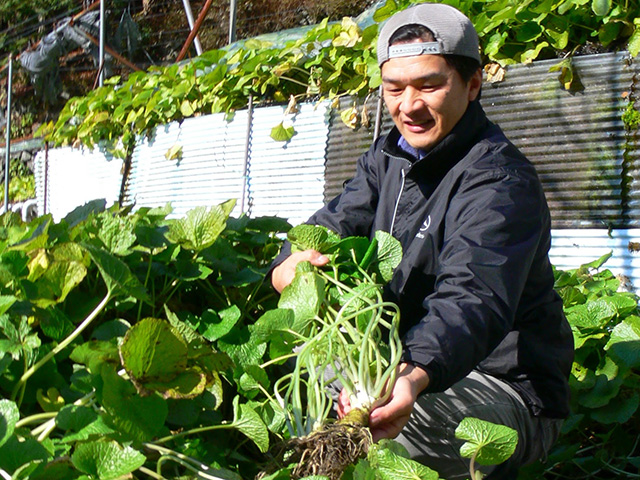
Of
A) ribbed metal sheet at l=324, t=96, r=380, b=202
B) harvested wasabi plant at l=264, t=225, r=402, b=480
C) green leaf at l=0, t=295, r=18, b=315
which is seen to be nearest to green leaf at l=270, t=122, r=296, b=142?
ribbed metal sheet at l=324, t=96, r=380, b=202

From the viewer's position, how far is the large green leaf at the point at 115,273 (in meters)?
1.25

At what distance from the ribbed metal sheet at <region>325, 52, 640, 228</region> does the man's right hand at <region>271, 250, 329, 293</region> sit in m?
1.84

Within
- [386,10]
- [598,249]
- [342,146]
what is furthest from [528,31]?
[342,146]

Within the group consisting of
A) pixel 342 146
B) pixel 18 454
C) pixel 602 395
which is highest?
pixel 18 454

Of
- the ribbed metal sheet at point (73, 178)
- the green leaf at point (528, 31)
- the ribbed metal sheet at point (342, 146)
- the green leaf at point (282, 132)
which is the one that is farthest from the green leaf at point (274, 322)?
the ribbed metal sheet at point (73, 178)

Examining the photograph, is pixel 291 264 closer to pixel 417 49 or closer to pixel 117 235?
pixel 117 235

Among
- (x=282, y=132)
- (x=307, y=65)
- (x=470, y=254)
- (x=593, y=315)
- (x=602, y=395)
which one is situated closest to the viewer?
(x=470, y=254)

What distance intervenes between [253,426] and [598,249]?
226 centimetres

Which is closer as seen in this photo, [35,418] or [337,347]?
[35,418]

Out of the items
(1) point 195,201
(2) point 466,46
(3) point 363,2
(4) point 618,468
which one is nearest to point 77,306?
(2) point 466,46

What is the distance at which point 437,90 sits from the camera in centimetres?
171

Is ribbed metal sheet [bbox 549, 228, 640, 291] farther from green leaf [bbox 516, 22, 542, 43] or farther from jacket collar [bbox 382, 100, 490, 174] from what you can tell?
jacket collar [bbox 382, 100, 490, 174]

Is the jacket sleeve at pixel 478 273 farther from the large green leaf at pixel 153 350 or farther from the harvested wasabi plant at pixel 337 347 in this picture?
the large green leaf at pixel 153 350

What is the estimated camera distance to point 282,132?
169 inches
